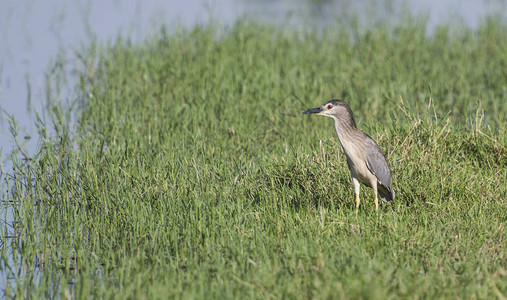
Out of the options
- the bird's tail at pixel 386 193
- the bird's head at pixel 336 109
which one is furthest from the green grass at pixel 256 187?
the bird's head at pixel 336 109

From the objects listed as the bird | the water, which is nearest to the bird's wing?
the bird

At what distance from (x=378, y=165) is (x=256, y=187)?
3.79ft

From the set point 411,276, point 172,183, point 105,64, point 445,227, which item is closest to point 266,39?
point 105,64

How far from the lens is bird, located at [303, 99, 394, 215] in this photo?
20.7 ft

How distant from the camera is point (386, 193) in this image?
6691 millimetres

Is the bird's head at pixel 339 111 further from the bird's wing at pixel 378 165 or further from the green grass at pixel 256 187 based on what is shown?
the green grass at pixel 256 187

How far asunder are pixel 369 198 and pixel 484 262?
1.76m

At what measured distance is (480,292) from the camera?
4613 millimetres

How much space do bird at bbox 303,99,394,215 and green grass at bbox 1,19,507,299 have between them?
0.26 metres

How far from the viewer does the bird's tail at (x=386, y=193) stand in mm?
6527

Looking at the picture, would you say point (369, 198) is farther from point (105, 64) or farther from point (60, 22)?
point (60, 22)

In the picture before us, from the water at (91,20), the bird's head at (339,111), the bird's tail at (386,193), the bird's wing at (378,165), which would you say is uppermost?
the water at (91,20)

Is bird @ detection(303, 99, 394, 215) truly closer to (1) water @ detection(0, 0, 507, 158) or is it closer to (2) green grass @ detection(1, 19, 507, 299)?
(2) green grass @ detection(1, 19, 507, 299)

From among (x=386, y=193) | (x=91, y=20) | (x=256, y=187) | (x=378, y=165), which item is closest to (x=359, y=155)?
(x=378, y=165)
